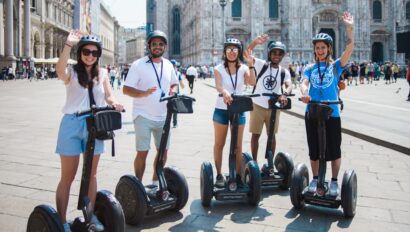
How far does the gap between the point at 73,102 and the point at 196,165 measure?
3301mm

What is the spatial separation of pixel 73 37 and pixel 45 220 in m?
1.38

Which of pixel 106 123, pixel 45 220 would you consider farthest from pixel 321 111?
pixel 45 220

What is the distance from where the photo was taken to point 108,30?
109000 millimetres

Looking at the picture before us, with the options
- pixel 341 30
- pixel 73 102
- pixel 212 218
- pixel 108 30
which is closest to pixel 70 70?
pixel 73 102

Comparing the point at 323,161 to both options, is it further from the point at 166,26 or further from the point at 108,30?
the point at 108,30

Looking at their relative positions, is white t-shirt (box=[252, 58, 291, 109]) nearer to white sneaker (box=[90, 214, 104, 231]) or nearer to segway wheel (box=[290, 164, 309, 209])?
segway wheel (box=[290, 164, 309, 209])

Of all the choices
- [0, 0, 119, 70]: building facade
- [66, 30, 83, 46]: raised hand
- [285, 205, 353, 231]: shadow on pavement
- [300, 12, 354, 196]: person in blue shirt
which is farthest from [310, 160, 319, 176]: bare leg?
[0, 0, 119, 70]: building facade

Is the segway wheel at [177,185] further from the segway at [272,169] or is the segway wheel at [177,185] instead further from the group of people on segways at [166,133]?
the segway at [272,169]

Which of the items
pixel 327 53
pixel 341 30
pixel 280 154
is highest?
pixel 341 30

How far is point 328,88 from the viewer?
4.34 metres

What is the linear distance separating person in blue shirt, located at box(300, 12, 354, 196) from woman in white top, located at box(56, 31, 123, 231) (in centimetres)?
214

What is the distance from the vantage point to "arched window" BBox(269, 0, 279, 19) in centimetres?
4925

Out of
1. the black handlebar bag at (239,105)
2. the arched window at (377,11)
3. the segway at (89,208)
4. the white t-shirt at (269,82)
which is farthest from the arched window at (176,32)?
the segway at (89,208)

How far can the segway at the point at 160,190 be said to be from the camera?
3869mm
